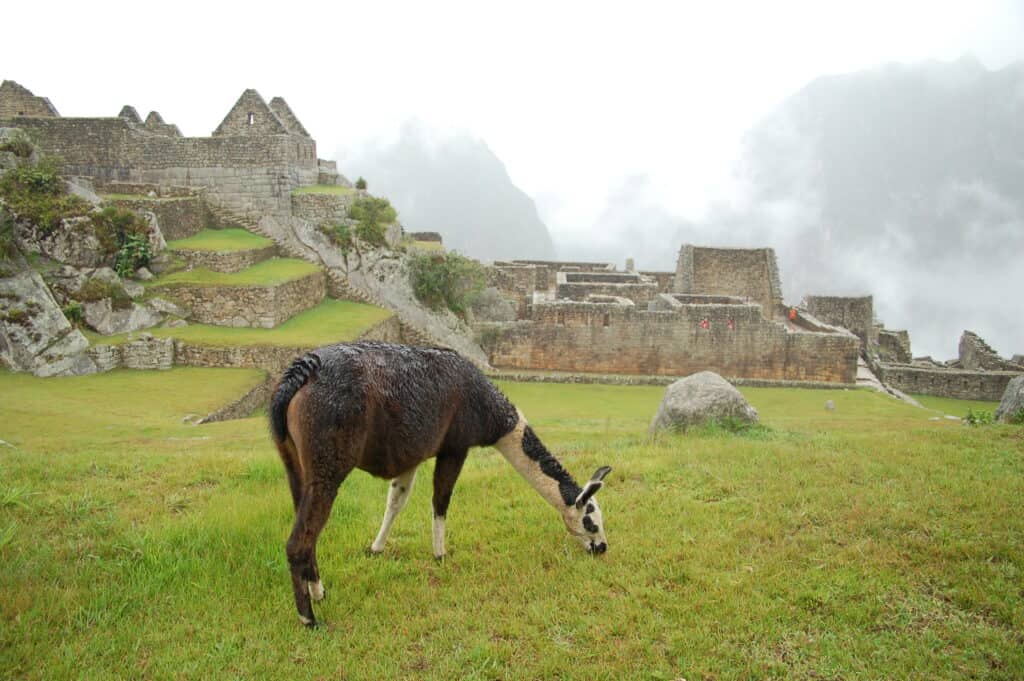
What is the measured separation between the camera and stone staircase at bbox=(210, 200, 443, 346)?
2308cm

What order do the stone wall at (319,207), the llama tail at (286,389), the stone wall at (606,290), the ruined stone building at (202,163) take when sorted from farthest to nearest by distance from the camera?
the stone wall at (606,290) → the stone wall at (319,207) → the ruined stone building at (202,163) → the llama tail at (286,389)

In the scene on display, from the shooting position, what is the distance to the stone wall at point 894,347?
30094 mm

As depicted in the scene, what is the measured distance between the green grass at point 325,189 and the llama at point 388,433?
2092 cm

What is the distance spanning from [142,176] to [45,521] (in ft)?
71.6

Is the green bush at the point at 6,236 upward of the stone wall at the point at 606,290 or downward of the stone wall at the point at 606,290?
downward

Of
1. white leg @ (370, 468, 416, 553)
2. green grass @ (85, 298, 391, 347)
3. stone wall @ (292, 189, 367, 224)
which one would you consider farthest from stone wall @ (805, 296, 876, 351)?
white leg @ (370, 468, 416, 553)

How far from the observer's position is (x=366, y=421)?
4582mm

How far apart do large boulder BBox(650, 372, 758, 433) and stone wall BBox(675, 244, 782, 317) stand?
910 inches

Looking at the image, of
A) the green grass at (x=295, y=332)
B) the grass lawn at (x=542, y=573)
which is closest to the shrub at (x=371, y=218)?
the green grass at (x=295, y=332)

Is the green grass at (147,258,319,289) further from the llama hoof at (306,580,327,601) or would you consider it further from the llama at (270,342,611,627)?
the llama hoof at (306,580,327,601)

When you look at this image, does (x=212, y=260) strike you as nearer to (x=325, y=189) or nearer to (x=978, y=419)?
(x=325, y=189)

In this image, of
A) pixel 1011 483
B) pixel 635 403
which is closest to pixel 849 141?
pixel 635 403

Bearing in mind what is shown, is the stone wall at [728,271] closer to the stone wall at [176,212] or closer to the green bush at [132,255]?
the stone wall at [176,212]

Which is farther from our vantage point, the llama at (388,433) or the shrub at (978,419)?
the shrub at (978,419)
